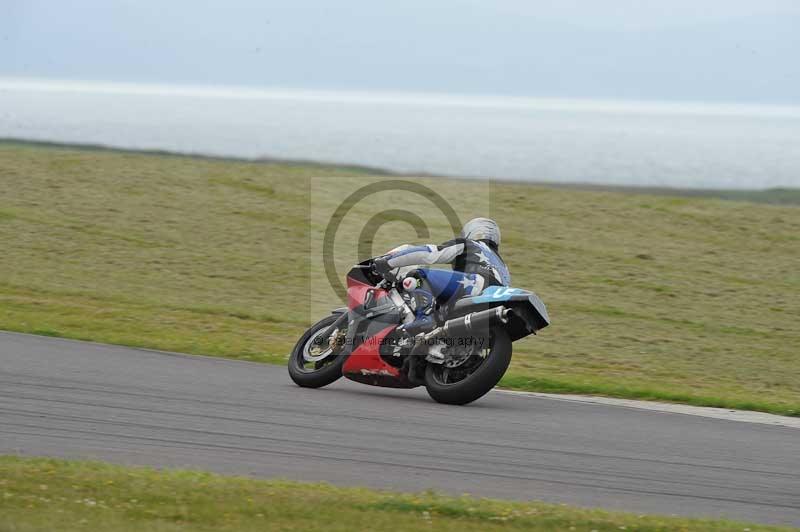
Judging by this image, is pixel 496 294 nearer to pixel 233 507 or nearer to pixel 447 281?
pixel 447 281

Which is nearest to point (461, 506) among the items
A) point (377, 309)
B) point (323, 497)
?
point (323, 497)

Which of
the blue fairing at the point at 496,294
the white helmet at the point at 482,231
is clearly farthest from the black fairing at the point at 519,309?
the white helmet at the point at 482,231

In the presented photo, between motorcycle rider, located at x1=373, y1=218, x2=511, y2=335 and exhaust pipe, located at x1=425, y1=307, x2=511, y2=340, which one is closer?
exhaust pipe, located at x1=425, y1=307, x2=511, y2=340

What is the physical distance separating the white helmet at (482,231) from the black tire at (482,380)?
1179 millimetres

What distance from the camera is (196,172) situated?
99.5 feet

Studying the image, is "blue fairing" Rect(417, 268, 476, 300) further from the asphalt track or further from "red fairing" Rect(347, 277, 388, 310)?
the asphalt track

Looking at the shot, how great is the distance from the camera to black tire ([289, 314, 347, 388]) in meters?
11.3

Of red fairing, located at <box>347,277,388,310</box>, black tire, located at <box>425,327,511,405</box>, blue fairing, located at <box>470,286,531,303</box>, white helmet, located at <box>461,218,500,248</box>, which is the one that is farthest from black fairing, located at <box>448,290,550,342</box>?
red fairing, located at <box>347,277,388,310</box>

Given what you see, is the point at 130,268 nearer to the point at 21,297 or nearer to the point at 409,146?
the point at 21,297

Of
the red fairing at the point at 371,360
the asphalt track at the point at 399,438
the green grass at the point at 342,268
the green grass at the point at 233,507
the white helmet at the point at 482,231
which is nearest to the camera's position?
the green grass at the point at 233,507

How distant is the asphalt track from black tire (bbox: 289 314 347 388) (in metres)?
0.19

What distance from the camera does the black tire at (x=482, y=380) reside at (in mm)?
10289

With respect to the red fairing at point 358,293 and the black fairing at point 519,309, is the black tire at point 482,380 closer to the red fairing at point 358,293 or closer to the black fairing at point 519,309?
the black fairing at point 519,309

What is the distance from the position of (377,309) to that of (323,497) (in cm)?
426
